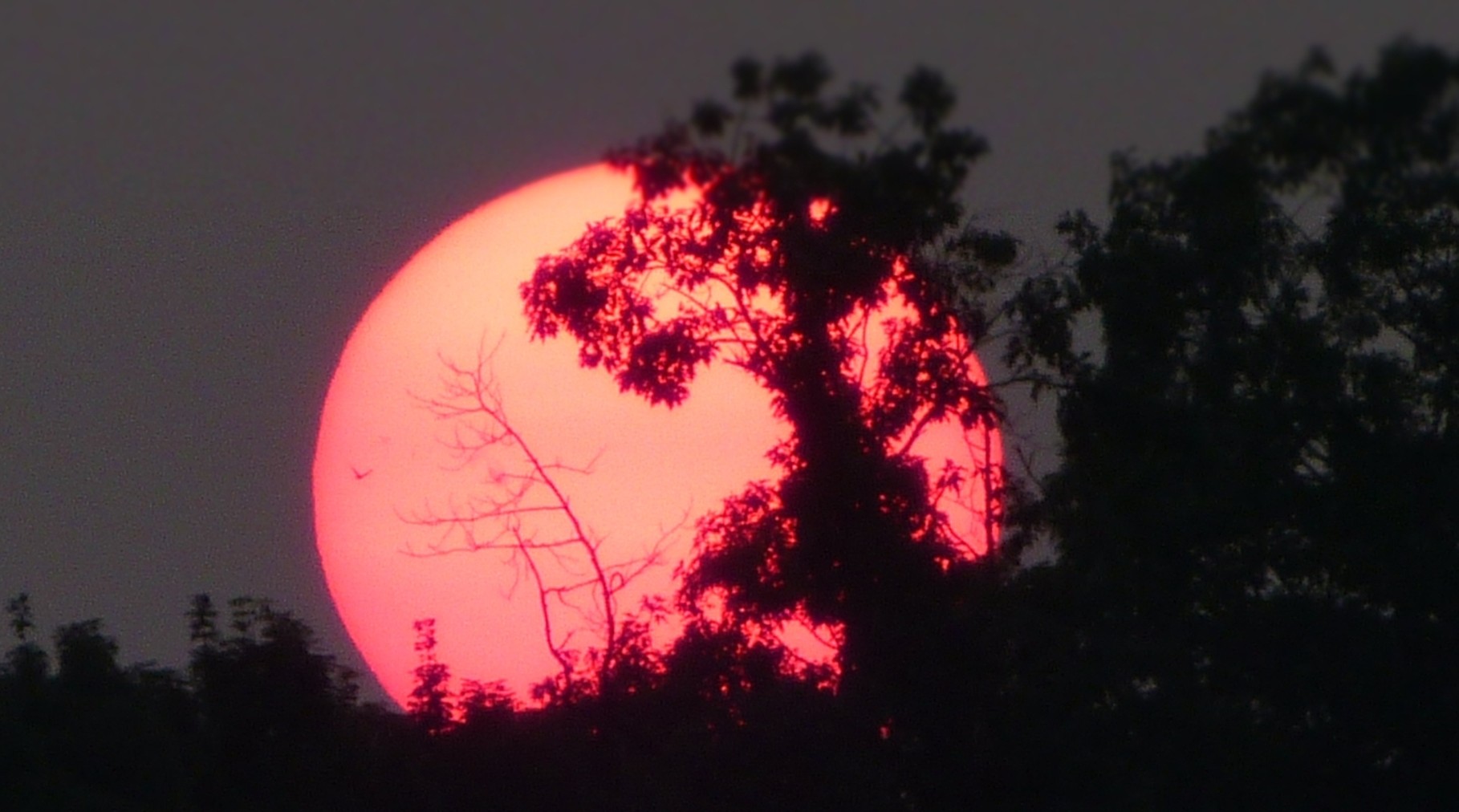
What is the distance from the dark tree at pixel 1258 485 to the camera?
69.1 ft

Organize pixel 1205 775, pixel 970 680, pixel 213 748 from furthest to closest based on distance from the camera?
pixel 213 748, pixel 970 680, pixel 1205 775

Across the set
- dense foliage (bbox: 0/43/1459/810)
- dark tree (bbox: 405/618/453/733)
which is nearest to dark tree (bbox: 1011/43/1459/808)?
dense foliage (bbox: 0/43/1459/810)

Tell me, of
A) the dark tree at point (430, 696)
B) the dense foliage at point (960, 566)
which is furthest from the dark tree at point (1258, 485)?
the dark tree at point (430, 696)

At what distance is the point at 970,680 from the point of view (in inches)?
922

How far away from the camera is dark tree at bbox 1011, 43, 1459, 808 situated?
69.1ft

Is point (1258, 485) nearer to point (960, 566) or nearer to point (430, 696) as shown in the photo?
point (960, 566)

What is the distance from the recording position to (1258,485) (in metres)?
23.6

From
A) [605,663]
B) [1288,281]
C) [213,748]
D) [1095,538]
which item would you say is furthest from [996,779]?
[213,748]

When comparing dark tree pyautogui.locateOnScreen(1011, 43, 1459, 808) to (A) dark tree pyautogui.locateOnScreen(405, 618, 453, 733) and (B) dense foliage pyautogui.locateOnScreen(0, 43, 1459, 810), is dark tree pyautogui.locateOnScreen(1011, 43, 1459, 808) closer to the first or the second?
(B) dense foliage pyautogui.locateOnScreen(0, 43, 1459, 810)

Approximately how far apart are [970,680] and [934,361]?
447 centimetres

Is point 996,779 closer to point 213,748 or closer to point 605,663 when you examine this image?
point 605,663

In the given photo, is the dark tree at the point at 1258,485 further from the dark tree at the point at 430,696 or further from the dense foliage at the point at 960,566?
the dark tree at the point at 430,696

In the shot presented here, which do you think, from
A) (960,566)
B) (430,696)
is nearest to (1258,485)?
(960,566)

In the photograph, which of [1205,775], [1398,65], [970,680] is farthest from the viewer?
[970,680]
